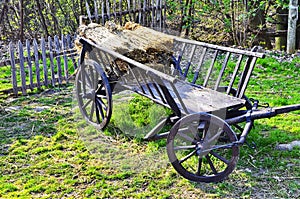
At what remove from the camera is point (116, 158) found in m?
4.18

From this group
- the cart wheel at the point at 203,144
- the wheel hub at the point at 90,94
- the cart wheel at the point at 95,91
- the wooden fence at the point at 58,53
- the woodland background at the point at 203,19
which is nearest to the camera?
the cart wheel at the point at 203,144

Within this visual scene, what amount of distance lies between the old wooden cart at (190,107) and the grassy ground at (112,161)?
19 centimetres

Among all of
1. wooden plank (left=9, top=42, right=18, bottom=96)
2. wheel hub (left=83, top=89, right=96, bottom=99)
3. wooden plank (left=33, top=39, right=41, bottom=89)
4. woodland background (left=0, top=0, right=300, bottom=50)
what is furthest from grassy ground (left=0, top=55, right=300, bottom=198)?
woodland background (left=0, top=0, right=300, bottom=50)

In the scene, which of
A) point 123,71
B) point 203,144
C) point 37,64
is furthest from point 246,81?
point 37,64

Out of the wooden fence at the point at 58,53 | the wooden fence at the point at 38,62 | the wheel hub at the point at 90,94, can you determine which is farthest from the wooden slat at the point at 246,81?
the wooden fence at the point at 58,53

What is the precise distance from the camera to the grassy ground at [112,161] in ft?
11.6

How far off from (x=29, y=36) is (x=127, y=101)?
20.8ft

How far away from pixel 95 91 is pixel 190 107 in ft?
4.39

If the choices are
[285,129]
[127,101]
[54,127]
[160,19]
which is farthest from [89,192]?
[160,19]

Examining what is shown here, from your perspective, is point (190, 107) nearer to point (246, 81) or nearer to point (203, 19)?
point (246, 81)

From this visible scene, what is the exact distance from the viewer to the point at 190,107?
397 centimetres

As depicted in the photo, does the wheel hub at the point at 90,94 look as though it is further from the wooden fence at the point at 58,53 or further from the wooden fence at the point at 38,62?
the wooden fence at the point at 58,53

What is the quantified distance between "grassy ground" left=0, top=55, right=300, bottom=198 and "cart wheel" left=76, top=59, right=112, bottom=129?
188 mm

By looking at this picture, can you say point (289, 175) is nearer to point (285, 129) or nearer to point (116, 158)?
point (285, 129)
